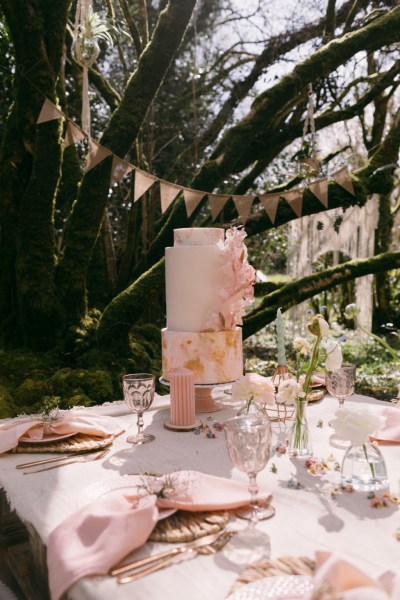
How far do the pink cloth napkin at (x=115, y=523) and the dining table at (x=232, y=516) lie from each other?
27 mm

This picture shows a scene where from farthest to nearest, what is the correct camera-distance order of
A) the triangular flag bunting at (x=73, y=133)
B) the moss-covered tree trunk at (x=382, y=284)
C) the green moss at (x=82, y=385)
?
the moss-covered tree trunk at (x=382, y=284) < the green moss at (x=82, y=385) < the triangular flag bunting at (x=73, y=133)

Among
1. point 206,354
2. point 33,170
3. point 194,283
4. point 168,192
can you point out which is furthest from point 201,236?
point 33,170

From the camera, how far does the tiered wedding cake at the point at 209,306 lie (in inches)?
80.4

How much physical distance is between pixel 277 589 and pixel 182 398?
39.4 inches

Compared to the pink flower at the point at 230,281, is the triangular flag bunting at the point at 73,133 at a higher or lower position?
higher

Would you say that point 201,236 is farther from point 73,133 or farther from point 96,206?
point 96,206

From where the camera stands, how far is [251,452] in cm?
113

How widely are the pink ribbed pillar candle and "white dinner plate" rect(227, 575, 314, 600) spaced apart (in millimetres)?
955

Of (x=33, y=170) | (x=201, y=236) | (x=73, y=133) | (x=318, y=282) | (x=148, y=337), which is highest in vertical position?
(x=73, y=133)

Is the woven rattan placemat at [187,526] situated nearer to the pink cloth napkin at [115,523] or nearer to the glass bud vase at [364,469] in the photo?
the pink cloth napkin at [115,523]

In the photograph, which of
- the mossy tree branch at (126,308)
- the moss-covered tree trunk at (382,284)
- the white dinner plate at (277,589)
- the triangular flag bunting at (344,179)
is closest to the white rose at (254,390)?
the white dinner plate at (277,589)

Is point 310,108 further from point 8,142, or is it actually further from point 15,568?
point 15,568

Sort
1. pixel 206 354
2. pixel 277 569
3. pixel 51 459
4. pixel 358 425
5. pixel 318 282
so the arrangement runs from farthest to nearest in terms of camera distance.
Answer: pixel 318 282 < pixel 206 354 < pixel 51 459 < pixel 358 425 < pixel 277 569

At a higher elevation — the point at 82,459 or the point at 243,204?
the point at 243,204
